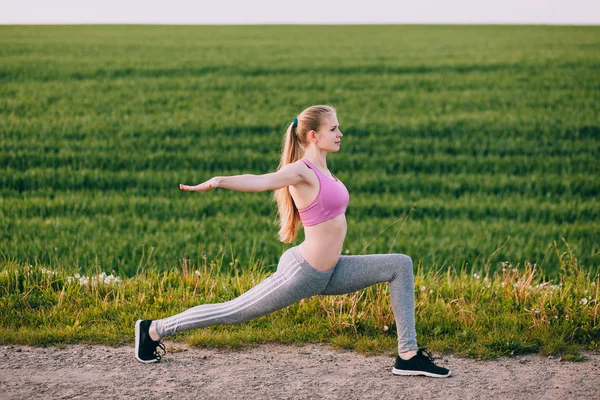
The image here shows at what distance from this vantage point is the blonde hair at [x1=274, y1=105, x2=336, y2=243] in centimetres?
439

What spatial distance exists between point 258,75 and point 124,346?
2115cm

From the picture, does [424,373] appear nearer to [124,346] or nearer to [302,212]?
[302,212]

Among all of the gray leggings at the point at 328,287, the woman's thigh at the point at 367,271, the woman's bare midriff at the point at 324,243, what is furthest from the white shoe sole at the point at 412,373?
the woman's bare midriff at the point at 324,243

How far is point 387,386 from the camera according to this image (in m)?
4.26

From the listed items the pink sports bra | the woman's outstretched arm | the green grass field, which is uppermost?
the woman's outstretched arm

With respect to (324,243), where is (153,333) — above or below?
below

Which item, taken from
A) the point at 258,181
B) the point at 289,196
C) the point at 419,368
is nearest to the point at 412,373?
the point at 419,368

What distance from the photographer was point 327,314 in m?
5.32

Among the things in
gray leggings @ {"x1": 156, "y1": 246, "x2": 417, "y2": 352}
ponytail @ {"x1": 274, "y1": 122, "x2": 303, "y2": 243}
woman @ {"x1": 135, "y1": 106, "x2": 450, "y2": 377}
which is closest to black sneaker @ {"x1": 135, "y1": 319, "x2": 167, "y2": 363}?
woman @ {"x1": 135, "y1": 106, "x2": 450, "y2": 377}

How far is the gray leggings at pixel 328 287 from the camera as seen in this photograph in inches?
173

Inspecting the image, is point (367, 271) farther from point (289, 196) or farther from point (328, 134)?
point (328, 134)

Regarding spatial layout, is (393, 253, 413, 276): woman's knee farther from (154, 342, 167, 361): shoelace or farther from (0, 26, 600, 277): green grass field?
(0, 26, 600, 277): green grass field

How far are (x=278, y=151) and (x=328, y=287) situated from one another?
10.4 metres

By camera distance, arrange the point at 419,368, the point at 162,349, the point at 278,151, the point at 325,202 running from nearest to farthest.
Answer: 1. the point at 325,202
2. the point at 419,368
3. the point at 162,349
4. the point at 278,151
